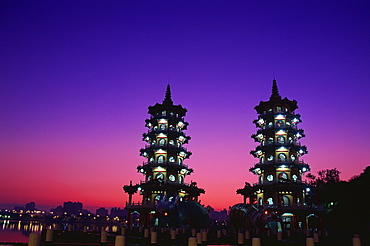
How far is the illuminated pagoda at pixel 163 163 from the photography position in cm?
5397

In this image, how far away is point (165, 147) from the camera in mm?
59250

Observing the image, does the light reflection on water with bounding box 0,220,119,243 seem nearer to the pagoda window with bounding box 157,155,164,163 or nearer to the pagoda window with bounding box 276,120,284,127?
the pagoda window with bounding box 157,155,164,163

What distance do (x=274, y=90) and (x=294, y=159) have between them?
15.8m

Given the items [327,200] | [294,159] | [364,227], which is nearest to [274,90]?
[294,159]

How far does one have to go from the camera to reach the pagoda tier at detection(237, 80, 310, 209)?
172 feet

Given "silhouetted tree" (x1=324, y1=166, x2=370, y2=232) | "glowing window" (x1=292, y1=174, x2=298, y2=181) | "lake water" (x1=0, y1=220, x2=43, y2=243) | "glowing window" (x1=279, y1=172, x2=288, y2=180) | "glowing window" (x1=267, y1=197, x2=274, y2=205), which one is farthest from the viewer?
"glowing window" (x1=292, y1=174, x2=298, y2=181)

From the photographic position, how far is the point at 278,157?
5725cm

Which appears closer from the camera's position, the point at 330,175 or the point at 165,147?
the point at 165,147

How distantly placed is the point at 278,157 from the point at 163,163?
68.0 feet

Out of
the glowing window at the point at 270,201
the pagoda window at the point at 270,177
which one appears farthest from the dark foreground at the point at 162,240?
the pagoda window at the point at 270,177

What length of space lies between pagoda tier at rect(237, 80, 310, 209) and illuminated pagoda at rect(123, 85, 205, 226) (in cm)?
1232

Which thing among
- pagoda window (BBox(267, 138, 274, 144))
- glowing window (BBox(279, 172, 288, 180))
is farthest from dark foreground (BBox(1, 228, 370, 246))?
pagoda window (BBox(267, 138, 274, 144))

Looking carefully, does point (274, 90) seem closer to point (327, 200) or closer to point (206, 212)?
point (327, 200)

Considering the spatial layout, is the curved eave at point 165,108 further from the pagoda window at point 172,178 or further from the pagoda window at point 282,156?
the pagoda window at point 282,156
